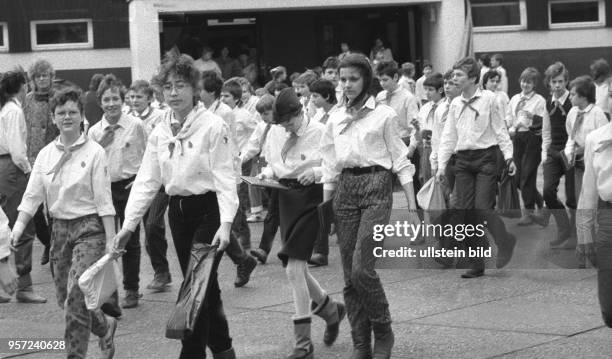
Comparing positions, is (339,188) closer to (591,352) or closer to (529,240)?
(591,352)

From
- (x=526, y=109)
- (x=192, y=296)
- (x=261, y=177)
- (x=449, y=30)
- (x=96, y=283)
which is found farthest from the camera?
(x=449, y=30)

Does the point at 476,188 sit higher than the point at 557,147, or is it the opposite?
the point at 557,147

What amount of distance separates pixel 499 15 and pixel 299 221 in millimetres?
18083

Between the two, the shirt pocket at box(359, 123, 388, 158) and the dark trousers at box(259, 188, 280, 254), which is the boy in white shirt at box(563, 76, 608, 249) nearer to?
the dark trousers at box(259, 188, 280, 254)

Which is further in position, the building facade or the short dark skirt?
the building facade

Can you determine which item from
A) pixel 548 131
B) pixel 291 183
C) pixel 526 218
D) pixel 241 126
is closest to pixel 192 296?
pixel 291 183

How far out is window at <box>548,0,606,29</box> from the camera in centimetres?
2611

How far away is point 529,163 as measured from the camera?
14.5m

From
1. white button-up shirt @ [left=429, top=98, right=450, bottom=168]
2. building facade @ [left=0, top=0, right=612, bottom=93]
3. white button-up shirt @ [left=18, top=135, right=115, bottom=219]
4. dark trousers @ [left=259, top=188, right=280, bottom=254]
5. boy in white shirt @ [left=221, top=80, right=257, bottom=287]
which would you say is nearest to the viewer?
white button-up shirt @ [left=18, top=135, right=115, bottom=219]

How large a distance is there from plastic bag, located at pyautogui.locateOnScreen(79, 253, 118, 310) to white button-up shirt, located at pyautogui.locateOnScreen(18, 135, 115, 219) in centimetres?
62

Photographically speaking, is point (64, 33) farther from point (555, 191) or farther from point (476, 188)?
point (476, 188)

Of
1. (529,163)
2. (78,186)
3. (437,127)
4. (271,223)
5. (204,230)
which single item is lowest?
(271,223)

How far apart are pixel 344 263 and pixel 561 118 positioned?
19.0ft

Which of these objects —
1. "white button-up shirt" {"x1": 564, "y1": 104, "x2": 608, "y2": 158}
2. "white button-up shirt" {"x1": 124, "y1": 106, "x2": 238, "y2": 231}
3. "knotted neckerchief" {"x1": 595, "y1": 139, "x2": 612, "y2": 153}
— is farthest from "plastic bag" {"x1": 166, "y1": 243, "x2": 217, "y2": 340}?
"white button-up shirt" {"x1": 564, "y1": 104, "x2": 608, "y2": 158}
